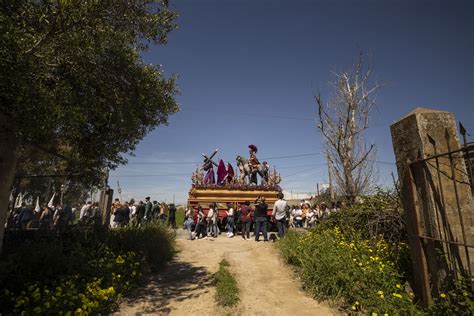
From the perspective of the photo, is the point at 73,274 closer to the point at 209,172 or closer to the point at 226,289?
the point at 226,289

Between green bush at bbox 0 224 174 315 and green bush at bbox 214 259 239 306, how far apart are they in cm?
200

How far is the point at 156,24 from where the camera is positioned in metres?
7.61

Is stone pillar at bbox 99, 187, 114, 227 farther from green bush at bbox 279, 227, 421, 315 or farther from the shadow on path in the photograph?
green bush at bbox 279, 227, 421, 315

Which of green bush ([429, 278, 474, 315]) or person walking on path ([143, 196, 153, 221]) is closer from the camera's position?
green bush ([429, 278, 474, 315])

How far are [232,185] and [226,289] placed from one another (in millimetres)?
12332

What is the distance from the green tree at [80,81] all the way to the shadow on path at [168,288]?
128 inches

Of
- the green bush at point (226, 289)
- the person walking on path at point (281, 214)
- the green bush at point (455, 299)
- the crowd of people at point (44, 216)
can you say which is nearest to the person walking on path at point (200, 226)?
the person walking on path at point (281, 214)

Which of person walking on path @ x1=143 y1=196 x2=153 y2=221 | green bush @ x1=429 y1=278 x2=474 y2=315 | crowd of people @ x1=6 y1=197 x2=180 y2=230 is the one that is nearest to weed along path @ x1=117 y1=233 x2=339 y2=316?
green bush @ x1=429 y1=278 x2=474 y2=315

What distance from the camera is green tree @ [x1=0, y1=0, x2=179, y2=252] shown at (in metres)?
4.76

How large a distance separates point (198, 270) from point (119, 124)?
482 cm

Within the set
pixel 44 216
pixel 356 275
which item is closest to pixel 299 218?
pixel 356 275

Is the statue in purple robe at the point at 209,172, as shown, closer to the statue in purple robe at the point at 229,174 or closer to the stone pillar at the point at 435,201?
the statue in purple robe at the point at 229,174

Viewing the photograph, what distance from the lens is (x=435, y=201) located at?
4.76m

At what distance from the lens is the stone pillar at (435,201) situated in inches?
181
